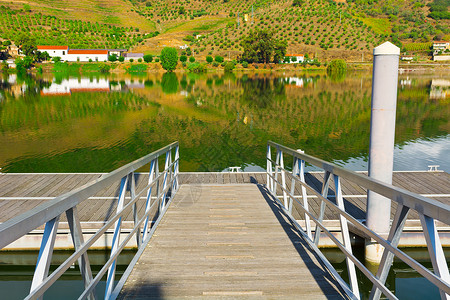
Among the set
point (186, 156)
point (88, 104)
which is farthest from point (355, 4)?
point (186, 156)

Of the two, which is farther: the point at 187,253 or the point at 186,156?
the point at 186,156

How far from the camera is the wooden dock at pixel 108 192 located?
6.77 meters

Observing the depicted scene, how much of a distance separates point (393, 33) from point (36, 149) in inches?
5222

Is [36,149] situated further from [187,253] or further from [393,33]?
[393,33]

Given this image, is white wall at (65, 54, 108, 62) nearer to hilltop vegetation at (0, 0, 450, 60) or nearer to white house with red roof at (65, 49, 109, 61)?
white house with red roof at (65, 49, 109, 61)

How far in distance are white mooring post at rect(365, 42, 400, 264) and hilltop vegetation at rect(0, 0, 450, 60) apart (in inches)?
3817

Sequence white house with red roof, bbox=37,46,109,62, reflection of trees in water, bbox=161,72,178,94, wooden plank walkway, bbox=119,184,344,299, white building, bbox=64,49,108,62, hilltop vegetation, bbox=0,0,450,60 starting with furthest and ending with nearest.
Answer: hilltop vegetation, bbox=0,0,450,60 < white house with red roof, bbox=37,46,109,62 < white building, bbox=64,49,108,62 < reflection of trees in water, bbox=161,72,178,94 < wooden plank walkway, bbox=119,184,344,299

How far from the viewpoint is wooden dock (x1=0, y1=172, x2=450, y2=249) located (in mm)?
6770

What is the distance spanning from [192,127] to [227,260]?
1873cm

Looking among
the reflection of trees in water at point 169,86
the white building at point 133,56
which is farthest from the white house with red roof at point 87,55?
the reflection of trees in water at point 169,86

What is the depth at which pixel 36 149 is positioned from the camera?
16953 mm

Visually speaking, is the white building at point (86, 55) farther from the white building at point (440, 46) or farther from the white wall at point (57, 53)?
the white building at point (440, 46)

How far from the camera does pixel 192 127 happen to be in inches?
882

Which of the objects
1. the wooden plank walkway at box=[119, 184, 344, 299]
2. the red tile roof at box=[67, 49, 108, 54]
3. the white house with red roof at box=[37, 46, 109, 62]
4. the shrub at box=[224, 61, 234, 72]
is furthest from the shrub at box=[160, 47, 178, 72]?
the wooden plank walkway at box=[119, 184, 344, 299]
